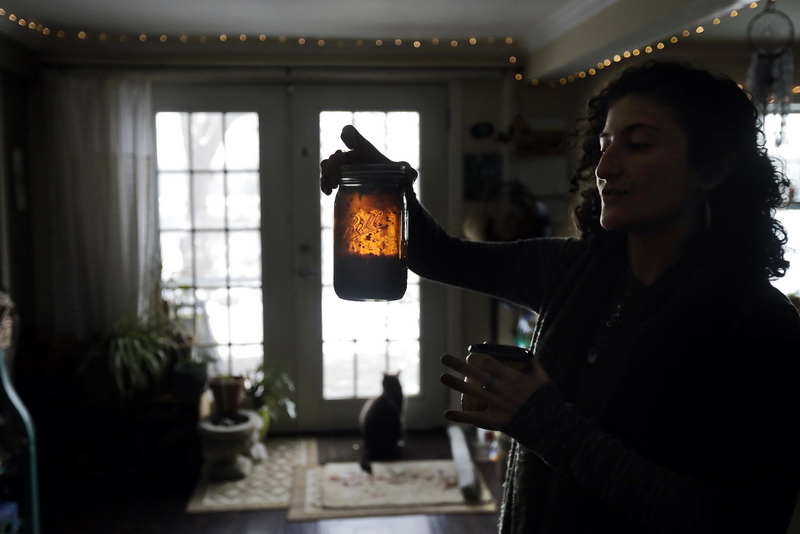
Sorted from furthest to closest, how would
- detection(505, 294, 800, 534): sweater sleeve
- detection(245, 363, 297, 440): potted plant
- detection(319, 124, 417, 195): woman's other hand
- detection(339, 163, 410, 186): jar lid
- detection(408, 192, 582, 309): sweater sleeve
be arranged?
1. detection(245, 363, 297, 440): potted plant
2. detection(408, 192, 582, 309): sweater sleeve
3. detection(319, 124, 417, 195): woman's other hand
4. detection(339, 163, 410, 186): jar lid
5. detection(505, 294, 800, 534): sweater sleeve

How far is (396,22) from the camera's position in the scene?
3295 mm

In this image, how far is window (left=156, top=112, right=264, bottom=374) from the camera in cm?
374

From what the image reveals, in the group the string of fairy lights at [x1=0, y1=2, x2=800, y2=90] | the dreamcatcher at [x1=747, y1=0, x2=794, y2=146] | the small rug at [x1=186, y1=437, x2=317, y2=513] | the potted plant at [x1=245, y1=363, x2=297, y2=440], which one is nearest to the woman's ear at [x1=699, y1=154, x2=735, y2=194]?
the dreamcatcher at [x1=747, y1=0, x2=794, y2=146]

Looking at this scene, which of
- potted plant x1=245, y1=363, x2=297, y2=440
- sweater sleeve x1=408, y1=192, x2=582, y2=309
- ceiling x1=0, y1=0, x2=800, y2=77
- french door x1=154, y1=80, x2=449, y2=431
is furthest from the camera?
french door x1=154, y1=80, x2=449, y2=431

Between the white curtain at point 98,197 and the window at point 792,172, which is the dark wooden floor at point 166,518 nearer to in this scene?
the white curtain at point 98,197

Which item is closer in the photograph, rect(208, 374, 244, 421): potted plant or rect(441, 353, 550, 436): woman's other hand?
rect(441, 353, 550, 436): woman's other hand

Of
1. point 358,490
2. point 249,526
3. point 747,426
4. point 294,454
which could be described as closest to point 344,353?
point 294,454

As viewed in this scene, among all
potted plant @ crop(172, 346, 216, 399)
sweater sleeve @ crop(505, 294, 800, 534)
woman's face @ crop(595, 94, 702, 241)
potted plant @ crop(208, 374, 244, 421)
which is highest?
woman's face @ crop(595, 94, 702, 241)

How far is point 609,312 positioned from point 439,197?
2.94m

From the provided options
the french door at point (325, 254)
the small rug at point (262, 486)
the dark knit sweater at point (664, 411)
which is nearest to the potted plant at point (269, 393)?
the french door at point (325, 254)

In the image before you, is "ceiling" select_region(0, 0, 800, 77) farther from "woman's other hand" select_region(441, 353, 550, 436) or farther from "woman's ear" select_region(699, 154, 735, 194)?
"woman's other hand" select_region(441, 353, 550, 436)

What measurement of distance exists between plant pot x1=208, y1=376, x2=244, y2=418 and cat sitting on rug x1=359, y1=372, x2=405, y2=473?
67 centimetres

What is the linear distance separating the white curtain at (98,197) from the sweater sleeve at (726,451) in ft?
10.4

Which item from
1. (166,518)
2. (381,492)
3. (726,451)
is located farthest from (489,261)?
(166,518)
